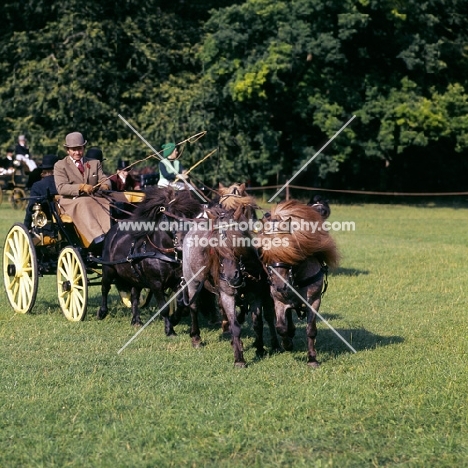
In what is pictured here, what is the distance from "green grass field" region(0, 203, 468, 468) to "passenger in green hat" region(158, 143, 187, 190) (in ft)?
5.35

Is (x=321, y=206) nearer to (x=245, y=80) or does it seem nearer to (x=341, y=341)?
(x=341, y=341)

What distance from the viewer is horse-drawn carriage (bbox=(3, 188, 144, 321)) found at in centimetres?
1104

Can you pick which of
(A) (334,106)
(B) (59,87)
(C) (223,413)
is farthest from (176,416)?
(B) (59,87)

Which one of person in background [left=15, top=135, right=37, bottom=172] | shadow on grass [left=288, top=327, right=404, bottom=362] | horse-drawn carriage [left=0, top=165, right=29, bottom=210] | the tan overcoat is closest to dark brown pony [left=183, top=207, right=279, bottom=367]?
shadow on grass [left=288, top=327, right=404, bottom=362]

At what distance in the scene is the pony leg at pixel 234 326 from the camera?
843 cm

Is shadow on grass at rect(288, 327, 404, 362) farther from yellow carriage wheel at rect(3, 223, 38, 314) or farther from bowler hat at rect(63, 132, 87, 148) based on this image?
bowler hat at rect(63, 132, 87, 148)

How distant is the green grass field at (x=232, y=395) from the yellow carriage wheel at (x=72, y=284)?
17 centimetres

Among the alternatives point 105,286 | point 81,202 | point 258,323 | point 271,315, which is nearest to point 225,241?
point 258,323

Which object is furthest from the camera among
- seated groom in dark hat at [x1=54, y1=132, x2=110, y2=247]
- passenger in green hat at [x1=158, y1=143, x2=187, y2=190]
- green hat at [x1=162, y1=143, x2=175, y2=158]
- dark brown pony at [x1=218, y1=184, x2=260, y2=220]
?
green hat at [x1=162, y1=143, x2=175, y2=158]

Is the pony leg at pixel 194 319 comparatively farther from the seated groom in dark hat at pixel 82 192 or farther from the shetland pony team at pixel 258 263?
the seated groom in dark hat at pixel 82 192

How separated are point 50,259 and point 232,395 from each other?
5.32 metres

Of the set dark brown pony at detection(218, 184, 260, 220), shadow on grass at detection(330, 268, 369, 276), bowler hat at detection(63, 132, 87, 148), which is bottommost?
shadow on grass at detection(330, 268, 369, 276)

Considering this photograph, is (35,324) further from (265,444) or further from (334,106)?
(334,106)

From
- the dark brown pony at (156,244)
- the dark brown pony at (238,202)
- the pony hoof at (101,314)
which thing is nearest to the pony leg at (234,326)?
the dark brown pony at (238,202)
